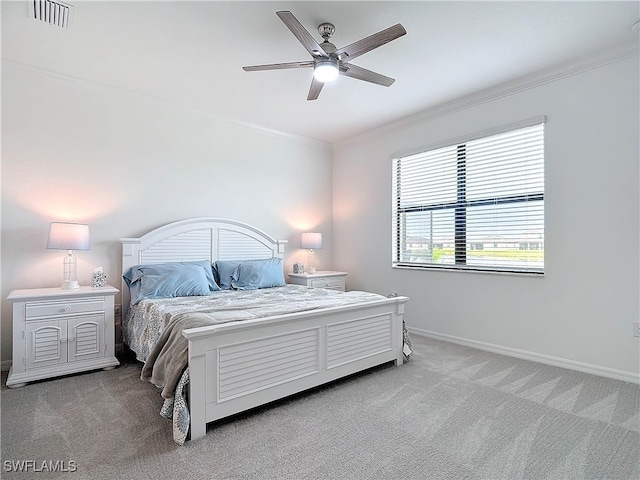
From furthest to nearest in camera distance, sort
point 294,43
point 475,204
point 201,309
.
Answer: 1. point 475,204
2. point 294,43
3. point 201,309

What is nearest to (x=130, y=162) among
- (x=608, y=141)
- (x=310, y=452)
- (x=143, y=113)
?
(x=143, y=113)

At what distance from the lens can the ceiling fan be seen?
7.04 feet

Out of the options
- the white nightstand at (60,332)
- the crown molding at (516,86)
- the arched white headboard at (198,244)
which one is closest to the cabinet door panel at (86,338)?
the white nightstand at (60,332)

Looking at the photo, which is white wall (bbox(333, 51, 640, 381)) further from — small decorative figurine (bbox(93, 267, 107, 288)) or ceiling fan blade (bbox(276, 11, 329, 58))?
small decorative figurine (bbox(93, 267, 107, 288))

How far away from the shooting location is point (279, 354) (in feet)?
8.14

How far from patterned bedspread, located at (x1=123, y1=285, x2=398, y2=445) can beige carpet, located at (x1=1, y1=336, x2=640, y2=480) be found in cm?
19

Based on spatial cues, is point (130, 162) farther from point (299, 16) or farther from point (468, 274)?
point (468, 274)

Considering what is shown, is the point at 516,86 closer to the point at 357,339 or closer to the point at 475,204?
the point at 475,204

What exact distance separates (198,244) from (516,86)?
3.70 meters

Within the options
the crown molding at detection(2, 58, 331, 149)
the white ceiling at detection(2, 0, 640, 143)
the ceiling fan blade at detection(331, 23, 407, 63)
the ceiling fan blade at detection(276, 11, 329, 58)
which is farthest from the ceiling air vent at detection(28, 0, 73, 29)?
the ceiling fan blade at detection(331, 23, 407, 63)

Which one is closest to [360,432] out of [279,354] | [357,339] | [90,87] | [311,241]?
[279,354]

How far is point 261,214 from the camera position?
4898 millimetres

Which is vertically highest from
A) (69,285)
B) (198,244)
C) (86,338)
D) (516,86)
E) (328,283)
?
(516,86)

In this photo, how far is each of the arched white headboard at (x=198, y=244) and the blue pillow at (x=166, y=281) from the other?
209 millimetres
